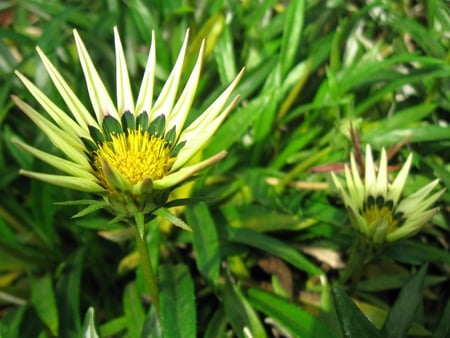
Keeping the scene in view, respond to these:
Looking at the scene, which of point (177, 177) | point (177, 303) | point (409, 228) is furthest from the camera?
point (177, 303)

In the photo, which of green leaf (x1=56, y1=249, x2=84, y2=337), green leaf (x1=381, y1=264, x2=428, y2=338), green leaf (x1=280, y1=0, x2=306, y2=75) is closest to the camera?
green leaf (x1=381, y1=264, x2=428, y2=338)

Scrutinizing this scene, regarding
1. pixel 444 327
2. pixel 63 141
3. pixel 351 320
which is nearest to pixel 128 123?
pixel 63 141

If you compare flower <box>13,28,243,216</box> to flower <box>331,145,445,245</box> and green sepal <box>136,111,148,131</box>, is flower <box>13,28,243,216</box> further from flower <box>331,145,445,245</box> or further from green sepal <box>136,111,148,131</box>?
flower <box>331,145,445,245</box>

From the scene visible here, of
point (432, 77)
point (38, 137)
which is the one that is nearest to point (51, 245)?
point (38, 137)

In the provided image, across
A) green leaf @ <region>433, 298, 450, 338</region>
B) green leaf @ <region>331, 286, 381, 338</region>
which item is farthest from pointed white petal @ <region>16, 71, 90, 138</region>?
green leaf @ <region>433, 298, 450, 338</region>

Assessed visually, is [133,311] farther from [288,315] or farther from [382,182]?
[382,182]

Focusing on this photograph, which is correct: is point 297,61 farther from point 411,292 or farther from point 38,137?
point 411,292
